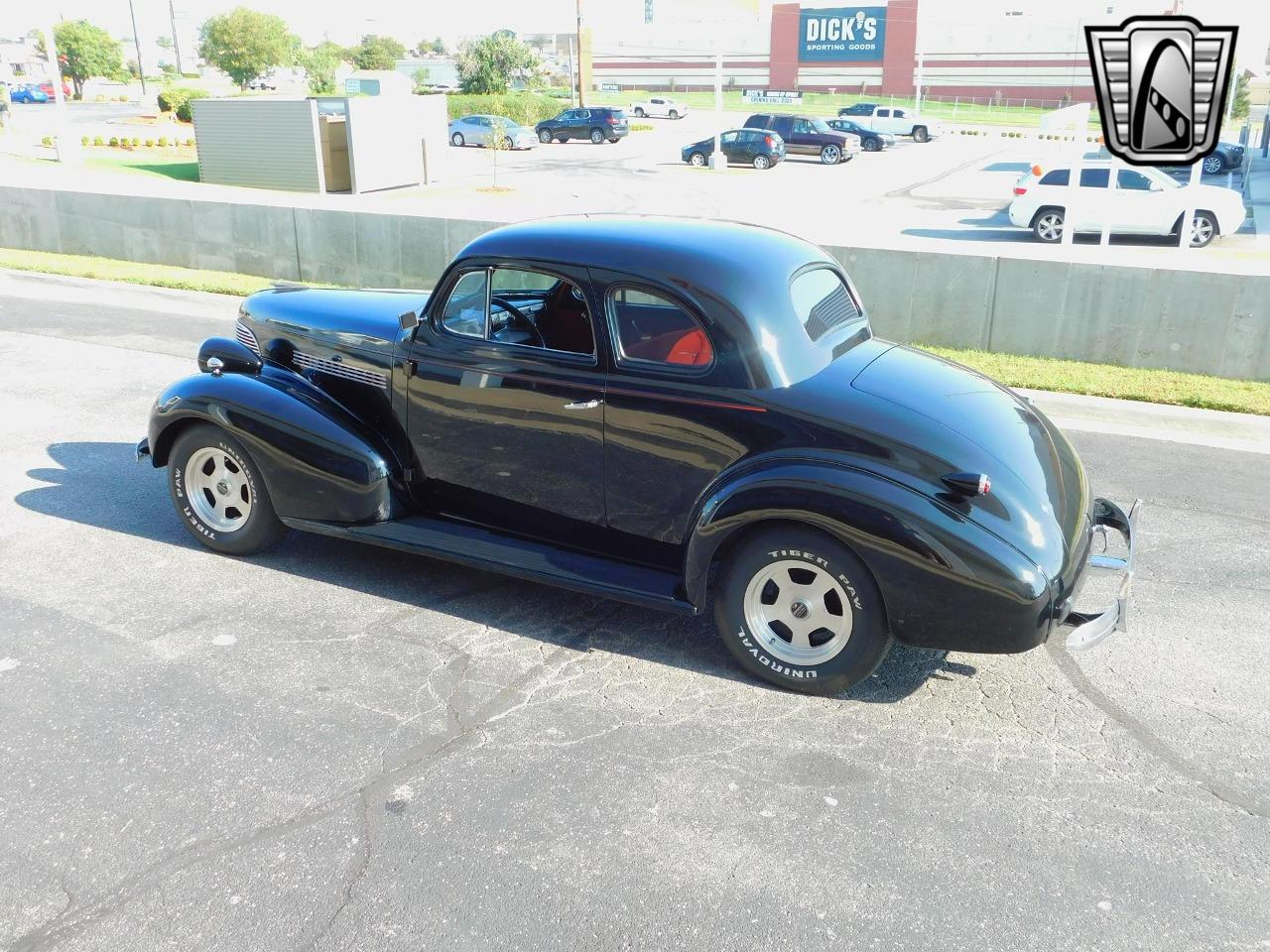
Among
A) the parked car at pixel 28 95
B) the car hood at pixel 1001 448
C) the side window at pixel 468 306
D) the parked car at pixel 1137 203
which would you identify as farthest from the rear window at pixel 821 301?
the parked car at pixel 28 95

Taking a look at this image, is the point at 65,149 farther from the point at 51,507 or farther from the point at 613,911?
the point at 613,911

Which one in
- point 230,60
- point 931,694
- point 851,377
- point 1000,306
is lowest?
point 931,694

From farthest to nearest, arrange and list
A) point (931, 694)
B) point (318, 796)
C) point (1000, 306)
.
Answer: point (1000, 306), point (931, 694), point (318, 796)

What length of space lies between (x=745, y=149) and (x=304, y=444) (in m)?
35.9

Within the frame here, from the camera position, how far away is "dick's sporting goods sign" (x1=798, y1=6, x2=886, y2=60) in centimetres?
8781

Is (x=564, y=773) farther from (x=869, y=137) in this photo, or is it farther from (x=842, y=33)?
(x=842, y=33)

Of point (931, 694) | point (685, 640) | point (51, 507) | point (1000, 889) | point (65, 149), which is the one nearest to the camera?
point (1000, 889)

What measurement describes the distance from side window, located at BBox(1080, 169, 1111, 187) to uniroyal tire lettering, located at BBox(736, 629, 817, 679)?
61.2 feet

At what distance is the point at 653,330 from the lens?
493 cm

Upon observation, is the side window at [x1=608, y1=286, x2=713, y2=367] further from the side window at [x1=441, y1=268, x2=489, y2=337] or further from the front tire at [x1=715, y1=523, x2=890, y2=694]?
the front tire at [x1=715, y1=523, x2=890, y2=694]

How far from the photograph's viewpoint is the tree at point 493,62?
62.8 m

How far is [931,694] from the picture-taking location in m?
4.71

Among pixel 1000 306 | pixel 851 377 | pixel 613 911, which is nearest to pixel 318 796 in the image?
pixel 613 911

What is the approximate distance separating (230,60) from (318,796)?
241ft
